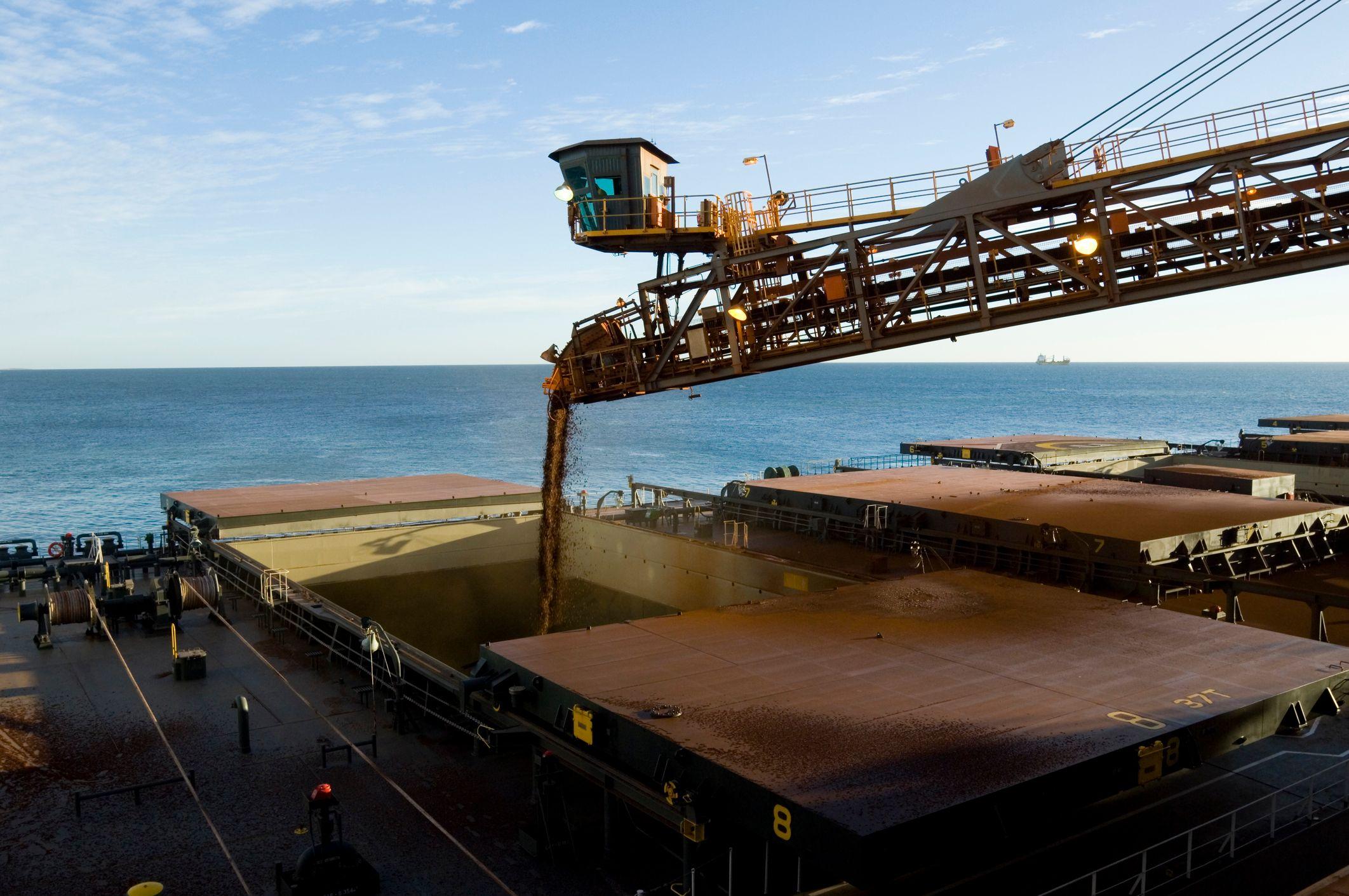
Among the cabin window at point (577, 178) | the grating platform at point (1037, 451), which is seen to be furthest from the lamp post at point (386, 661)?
the grating platform at point (1037, 451)

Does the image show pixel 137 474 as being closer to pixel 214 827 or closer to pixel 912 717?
pixel 214 827

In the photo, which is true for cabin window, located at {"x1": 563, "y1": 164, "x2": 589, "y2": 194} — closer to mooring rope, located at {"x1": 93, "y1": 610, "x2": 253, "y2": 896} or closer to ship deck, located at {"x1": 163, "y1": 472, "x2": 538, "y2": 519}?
ship deck, located at {"x1": 163, "y1": 472, "x2": 538, "y2": 519}

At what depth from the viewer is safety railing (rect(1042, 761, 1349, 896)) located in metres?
11.5

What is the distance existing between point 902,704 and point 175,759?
1168cm

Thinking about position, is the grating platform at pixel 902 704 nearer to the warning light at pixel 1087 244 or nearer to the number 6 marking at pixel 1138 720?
the number 6 marking at pixel 1138 720

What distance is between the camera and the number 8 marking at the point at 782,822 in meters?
8.95

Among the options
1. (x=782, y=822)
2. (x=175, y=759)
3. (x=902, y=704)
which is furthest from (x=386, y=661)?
(x=782, y=822)

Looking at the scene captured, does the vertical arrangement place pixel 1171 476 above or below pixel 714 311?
below

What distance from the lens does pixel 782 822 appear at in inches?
356

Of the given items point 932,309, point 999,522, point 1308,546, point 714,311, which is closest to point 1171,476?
point 1308,546

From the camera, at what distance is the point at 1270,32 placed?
768 inches

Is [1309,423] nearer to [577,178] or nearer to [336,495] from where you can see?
[577,178]

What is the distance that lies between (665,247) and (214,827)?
17051 millimetres

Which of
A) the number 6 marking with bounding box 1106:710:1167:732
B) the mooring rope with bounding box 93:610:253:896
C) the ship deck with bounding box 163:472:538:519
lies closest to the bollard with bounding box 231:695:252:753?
the mooring rope with bounding box 93:610:253:896
